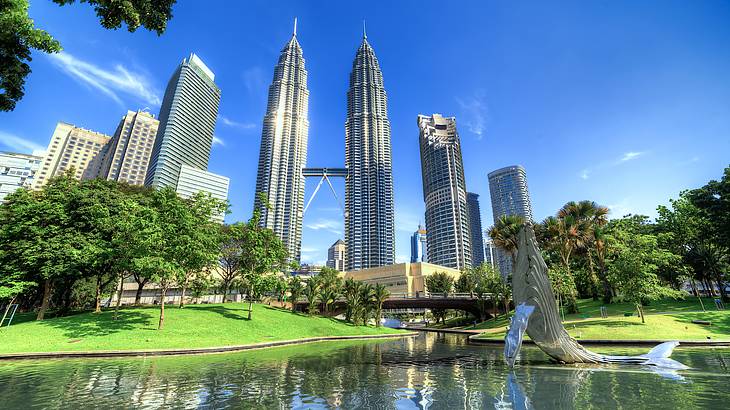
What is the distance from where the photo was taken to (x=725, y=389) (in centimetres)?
1176

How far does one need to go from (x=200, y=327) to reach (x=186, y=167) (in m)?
184

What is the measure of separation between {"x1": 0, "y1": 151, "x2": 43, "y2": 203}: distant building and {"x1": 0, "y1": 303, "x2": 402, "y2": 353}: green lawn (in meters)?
140

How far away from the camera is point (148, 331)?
31.0 meters

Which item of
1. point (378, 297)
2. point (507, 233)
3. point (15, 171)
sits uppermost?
point (15, 171)

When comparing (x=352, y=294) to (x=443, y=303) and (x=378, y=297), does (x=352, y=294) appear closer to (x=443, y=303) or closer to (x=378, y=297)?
(x=378, y=297)

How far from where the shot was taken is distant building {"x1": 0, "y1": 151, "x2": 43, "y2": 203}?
13350 centimetres

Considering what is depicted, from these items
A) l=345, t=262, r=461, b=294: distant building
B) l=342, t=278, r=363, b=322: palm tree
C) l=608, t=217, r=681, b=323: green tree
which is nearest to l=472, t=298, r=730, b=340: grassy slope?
l=608, t=217, r=681, b=323: green tree

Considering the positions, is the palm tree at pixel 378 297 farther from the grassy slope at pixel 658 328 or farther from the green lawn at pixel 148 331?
the grassy slope at pixel 658 328

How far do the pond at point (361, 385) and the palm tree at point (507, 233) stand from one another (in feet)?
86.0

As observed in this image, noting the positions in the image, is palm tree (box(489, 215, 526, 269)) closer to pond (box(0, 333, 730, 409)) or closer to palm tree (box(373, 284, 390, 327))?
palm tree (box(373, 284, 390, 327))

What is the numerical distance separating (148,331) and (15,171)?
16964cm

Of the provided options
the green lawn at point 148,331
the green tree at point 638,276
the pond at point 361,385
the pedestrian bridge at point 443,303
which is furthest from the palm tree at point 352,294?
the pond at point 361,385

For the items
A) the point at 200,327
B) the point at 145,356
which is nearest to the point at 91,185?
the point at 200,327

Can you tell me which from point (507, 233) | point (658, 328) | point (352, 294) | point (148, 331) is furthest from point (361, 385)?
point (352, 294)
